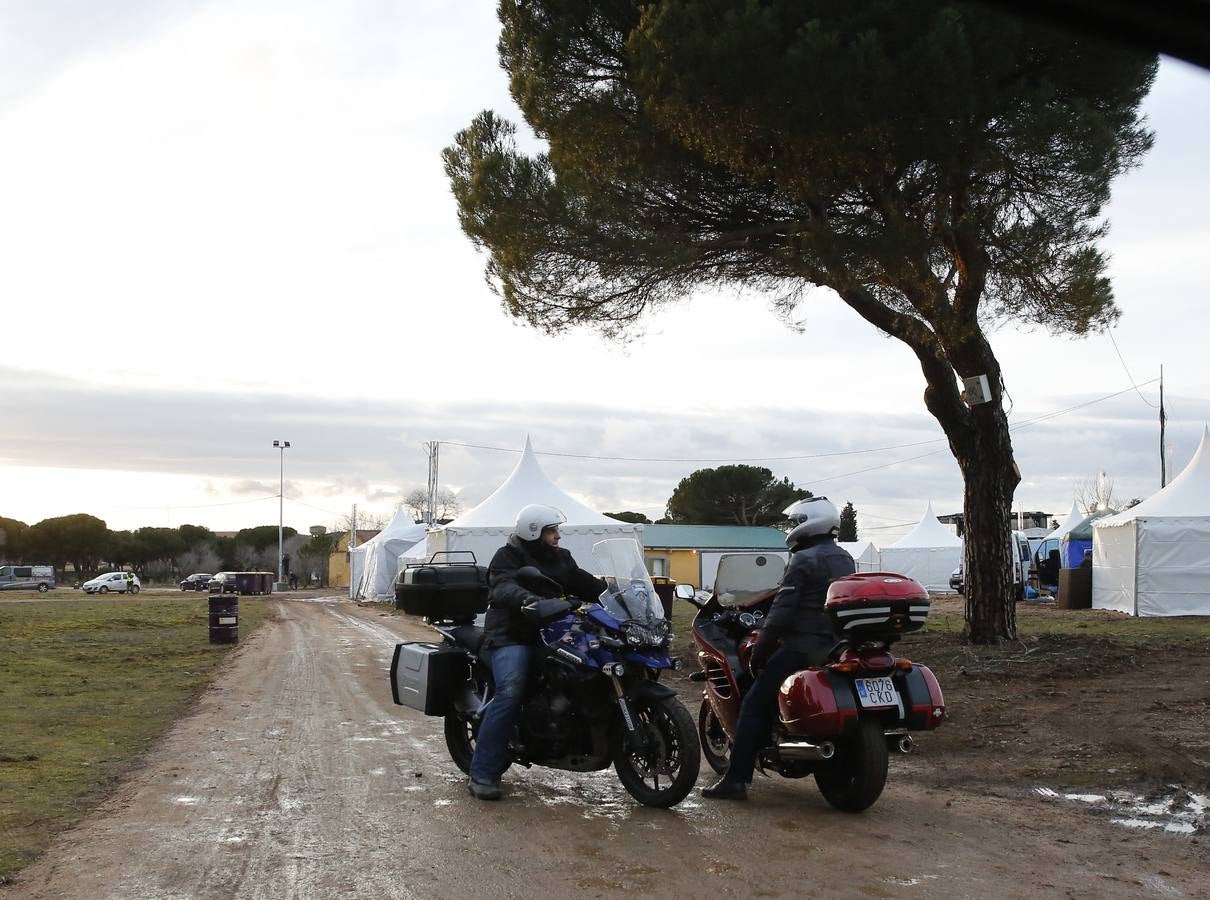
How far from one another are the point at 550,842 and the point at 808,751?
1519 mm

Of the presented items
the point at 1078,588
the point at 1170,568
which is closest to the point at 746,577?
the point at 1170,568

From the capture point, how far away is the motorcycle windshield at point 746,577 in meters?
7.43

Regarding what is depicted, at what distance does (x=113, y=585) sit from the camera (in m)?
64.8

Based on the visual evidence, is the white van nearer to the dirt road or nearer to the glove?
the dirt road

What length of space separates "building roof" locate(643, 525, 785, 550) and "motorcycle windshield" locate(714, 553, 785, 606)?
56.7m

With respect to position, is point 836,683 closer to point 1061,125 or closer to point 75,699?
point 1061,125

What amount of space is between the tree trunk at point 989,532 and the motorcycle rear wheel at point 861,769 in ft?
26.1

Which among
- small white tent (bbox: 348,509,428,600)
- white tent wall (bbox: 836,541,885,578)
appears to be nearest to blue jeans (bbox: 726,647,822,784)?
small white tent (bbox: 348,509,428,600)

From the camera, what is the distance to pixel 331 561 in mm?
86625

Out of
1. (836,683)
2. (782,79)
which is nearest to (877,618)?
(836,683)

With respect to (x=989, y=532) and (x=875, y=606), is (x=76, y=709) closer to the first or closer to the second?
(x=875, y=606)

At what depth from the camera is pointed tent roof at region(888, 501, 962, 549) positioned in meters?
44.2

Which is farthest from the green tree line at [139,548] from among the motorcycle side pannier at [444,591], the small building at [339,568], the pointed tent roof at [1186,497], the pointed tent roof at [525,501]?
the motorcycle side pannier at [444,591]

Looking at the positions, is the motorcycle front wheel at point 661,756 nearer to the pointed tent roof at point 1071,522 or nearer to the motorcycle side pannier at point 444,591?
the motorcycle side pannier at point 444,591
